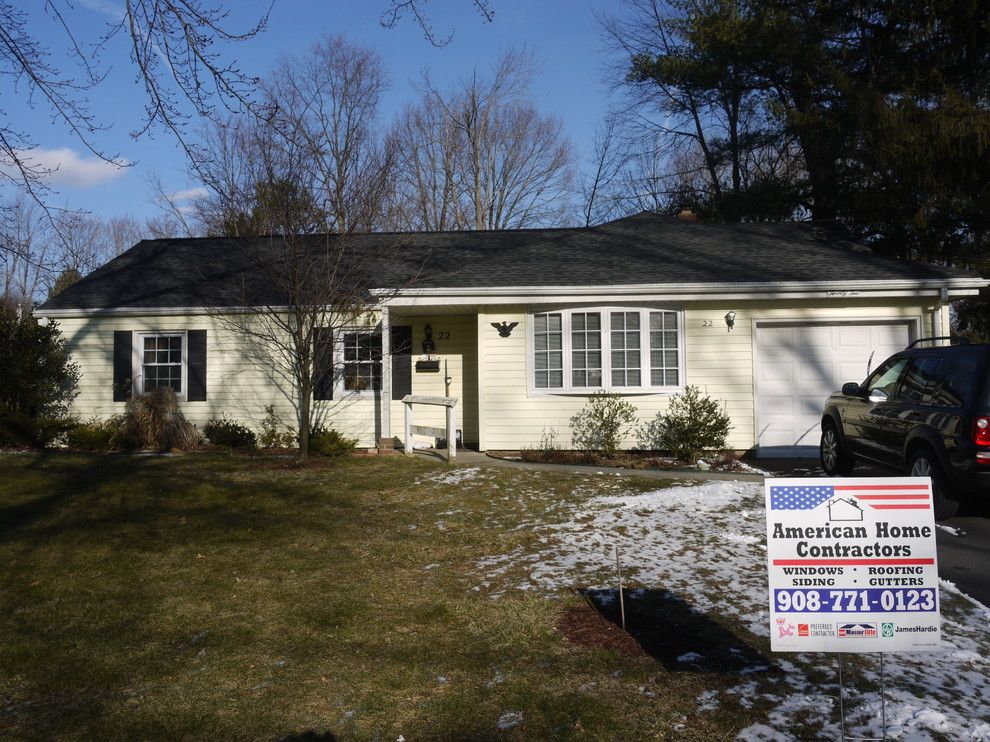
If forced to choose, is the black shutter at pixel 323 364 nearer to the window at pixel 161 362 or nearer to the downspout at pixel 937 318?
the window at pixel 161 362

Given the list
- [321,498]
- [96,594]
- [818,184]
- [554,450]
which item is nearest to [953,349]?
[554,450]

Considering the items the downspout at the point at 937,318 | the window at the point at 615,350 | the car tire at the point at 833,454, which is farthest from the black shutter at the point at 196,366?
the downspout at the point at 937,318

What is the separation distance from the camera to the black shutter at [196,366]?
14688 mm

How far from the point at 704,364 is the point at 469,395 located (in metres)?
4.40

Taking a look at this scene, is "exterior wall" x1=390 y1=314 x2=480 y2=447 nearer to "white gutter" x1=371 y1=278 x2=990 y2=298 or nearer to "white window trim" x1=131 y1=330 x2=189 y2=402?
"white gutter" x1=371 y1=278 x2=990 y2=298

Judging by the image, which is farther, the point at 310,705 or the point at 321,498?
the point at 321,498

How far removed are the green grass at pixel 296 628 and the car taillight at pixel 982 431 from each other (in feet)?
13.2

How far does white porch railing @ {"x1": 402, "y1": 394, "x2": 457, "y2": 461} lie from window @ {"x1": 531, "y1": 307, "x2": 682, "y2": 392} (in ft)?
6.45

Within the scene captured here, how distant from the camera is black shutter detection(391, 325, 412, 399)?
14.9m

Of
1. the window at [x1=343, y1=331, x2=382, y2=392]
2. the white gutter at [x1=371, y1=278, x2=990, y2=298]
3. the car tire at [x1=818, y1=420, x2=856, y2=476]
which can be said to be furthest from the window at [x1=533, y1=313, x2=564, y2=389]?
the car tire at [x1=818, y1=420, x2=856, y2=476]

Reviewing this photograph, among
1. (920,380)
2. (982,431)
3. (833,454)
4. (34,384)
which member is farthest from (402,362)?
(982,431)

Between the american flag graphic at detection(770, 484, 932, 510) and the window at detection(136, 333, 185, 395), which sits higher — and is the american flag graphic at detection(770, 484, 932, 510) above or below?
below

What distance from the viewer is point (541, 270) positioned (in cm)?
1386

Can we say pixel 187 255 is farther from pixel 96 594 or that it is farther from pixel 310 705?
pixel 310 705
